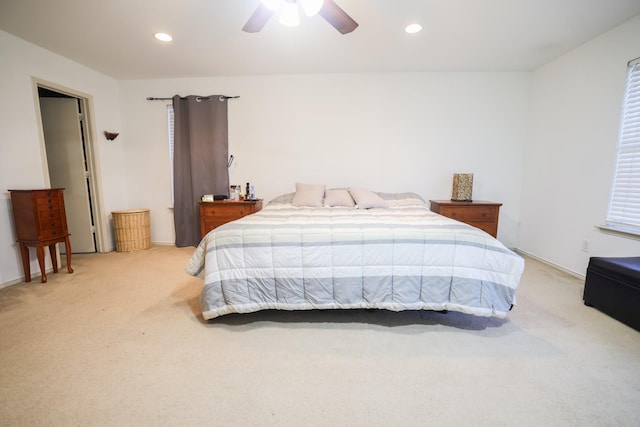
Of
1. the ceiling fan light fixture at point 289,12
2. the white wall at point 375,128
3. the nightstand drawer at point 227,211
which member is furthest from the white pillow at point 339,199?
the ceiling fan light fixture at point 289,12

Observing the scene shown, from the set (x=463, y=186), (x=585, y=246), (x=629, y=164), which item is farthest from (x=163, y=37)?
(x=585, y=246)

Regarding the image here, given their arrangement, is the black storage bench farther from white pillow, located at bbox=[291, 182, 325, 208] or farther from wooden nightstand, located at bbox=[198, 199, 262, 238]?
wooden nightstand, located at bbox=[198, 199, 262, 238]

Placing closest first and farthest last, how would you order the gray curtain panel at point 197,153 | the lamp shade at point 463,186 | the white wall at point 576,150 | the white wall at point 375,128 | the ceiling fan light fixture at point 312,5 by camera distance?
the ceiling fan light fixture at point 312,5 → the white wall at point 576,150 → the lamp shade at point 463,186 → the white wall at point 375,128 → the gray curtain panel at point 197,153

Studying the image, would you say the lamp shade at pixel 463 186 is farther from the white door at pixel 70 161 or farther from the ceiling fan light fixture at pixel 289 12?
the white door at pixel 70 161

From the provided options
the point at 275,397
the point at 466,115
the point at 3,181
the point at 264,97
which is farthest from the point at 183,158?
the point at 466,115

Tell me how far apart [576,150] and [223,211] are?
4191 mm

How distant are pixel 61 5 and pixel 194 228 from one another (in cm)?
266

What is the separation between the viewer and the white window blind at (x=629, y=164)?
239 cm

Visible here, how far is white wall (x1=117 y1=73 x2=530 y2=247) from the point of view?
12.0 feet

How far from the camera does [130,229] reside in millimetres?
3758

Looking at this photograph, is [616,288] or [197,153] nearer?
[616,288]

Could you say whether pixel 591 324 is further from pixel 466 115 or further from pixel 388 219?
pixel 466 115

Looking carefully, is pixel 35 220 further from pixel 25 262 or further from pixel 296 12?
pixel 296 12

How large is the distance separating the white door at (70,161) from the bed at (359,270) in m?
3.06
